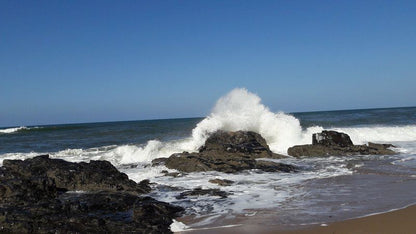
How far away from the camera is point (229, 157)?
38.1 ft

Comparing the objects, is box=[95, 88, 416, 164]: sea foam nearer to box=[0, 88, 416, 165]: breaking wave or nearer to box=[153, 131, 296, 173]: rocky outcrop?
box=[0, 88, 416, 165]: breaking wave

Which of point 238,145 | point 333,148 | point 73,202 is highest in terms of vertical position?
point 238,145

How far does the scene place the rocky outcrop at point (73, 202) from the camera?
4910mm

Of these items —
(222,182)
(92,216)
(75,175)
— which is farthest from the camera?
(222,182)

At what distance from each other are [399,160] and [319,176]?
405cm

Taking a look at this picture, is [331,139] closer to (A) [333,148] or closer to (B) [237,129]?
(A) [333,148]

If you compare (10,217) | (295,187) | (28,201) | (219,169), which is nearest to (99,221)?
(10,217)

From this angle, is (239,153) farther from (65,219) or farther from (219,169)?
(65,219)

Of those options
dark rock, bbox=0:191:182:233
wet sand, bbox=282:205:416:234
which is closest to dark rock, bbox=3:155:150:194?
dark rock, bbox=0:191:182:233

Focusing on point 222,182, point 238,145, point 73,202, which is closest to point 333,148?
point 238,145

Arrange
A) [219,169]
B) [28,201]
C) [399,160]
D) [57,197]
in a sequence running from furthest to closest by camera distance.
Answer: [399,160] < [219,169] < [57,197] < [28,201]

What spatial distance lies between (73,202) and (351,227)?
4330mm

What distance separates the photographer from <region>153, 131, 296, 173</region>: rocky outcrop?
33.6 ft

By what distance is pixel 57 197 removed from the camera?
22.5ft
